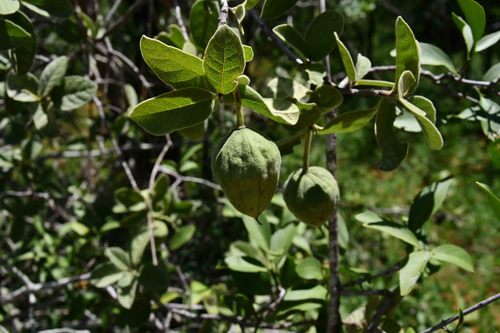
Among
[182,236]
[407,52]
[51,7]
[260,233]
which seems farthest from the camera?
[182,236]

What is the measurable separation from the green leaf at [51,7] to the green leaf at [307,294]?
75cm

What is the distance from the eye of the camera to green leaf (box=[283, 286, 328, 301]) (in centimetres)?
113

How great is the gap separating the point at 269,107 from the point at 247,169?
0.29 ft

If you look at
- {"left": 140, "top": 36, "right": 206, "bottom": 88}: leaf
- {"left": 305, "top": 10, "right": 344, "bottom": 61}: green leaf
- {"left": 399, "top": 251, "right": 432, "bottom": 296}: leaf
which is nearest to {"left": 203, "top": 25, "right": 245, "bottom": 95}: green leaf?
{"left": 140, "top": 36, "right": 206, "bottom": 88}: leaf

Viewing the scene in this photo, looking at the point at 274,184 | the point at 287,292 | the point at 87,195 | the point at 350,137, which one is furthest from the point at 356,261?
the point at 350,137

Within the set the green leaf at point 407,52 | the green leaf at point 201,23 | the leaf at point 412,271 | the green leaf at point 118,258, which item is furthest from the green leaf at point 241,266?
the green leaf at point 407,52

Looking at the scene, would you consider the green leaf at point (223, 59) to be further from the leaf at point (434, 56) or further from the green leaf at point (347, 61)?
the leaf at point (434, 56)

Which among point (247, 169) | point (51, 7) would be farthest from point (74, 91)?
point (247, 169)

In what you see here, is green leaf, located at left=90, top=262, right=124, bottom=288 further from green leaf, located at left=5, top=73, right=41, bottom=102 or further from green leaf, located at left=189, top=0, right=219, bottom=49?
green leaf, located at left=189, top=0, right=219, bottom=49

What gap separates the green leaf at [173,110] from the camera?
2.22ft

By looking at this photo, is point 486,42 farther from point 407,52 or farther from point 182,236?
point 182,236

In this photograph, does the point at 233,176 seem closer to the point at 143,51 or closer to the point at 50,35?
the point at 143,51

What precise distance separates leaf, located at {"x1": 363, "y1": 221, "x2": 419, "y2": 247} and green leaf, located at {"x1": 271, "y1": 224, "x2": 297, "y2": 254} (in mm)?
287

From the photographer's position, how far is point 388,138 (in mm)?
823
